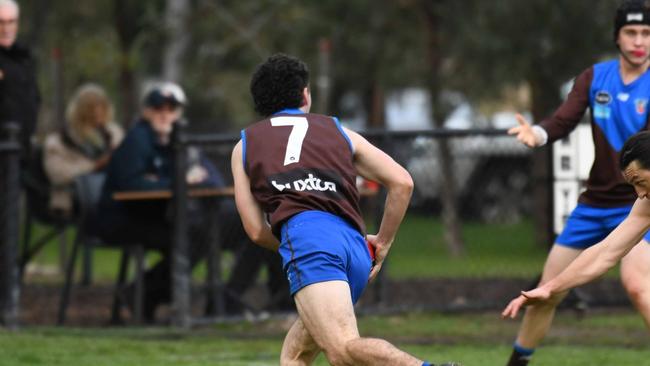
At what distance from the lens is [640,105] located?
856cm

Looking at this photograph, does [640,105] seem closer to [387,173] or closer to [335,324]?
[387,173]

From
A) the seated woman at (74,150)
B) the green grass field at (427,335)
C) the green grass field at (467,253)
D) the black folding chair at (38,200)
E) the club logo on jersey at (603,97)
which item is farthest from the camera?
the black folding chair at (38,200)

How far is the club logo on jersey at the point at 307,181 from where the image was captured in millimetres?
6727

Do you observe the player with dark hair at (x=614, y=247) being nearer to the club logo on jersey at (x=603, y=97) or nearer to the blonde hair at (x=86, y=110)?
the club logo on jersey at (x=603, y=97)

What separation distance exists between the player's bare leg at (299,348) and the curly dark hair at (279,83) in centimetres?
103

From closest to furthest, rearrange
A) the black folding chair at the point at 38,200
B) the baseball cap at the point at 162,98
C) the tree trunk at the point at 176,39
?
1. the baseball cap at the point at 162,98
2. the black folding chair at the point at 38,200
3. the tree trunk at the point at 176,39

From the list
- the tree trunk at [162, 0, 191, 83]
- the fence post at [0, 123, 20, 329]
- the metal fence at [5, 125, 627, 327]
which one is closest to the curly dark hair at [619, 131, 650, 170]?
the metal fence at [5, 125, 627, 327]

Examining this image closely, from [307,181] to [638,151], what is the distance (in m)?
1.54

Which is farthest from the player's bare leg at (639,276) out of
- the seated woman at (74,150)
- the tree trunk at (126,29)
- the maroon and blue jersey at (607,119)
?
the tree trunk at (126,29)

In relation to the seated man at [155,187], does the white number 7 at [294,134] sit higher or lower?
higher

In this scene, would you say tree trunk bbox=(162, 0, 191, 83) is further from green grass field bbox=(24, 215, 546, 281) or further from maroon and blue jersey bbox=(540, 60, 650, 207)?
maroon and blue jersey bbox=(540, 60, 650, 207)

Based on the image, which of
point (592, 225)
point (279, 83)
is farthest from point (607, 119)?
point (279, 83)

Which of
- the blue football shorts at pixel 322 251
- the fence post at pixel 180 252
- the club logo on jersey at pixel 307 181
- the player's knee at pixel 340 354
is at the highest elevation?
the club logo on jersey at pixel 307 181

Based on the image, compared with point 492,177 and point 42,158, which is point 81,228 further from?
point 492,177
